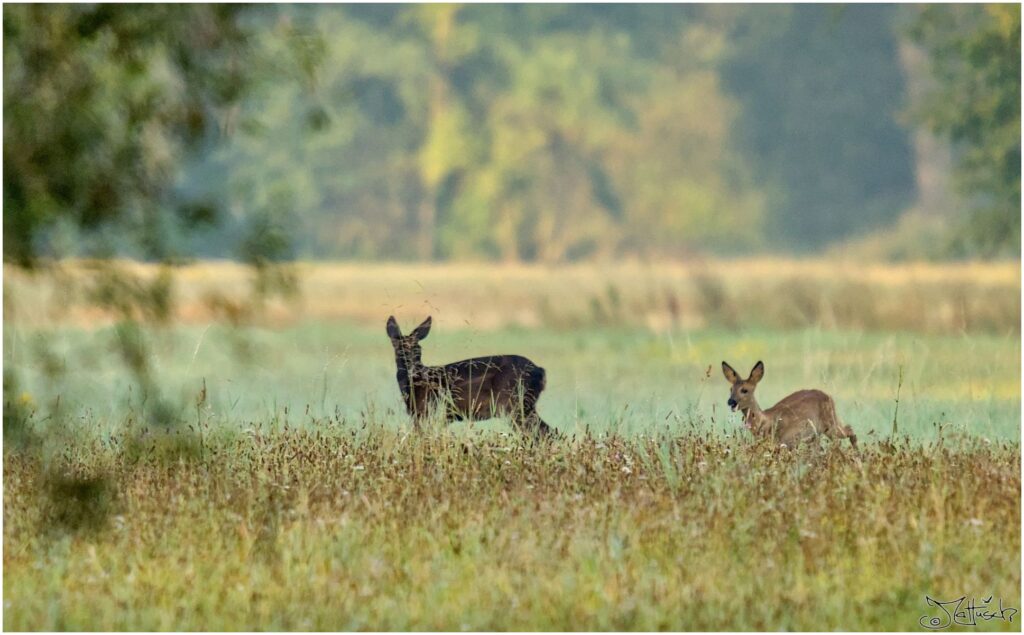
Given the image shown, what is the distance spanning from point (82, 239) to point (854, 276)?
27.0 metres

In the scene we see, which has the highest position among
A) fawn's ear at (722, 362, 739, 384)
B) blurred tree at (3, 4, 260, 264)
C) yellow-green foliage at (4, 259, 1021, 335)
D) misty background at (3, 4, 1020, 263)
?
misty background at (3, 4, 1020, 263)

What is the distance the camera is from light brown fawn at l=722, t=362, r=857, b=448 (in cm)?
1060

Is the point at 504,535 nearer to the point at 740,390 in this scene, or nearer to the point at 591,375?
the point at 740,390

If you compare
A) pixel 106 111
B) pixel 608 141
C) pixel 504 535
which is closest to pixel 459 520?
pixel 504 535

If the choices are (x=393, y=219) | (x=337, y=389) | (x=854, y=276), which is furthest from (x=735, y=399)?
(x=393, y=219)

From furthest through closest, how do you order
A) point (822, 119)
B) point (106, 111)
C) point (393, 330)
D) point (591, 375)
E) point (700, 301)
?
point (822, 119)
point (700, 301)
point (591, 375)
point (393, 330)
point (106, 111)

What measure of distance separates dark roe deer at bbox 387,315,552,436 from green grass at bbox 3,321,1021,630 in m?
0.15

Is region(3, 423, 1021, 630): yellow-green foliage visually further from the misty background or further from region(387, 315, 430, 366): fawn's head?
the misty background

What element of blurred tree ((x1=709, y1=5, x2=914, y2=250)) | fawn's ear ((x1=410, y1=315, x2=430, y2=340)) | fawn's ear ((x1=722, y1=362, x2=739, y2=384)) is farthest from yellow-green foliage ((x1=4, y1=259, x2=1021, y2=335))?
blurred tree ((x1=709, y1=5, x2=914, y2=250))

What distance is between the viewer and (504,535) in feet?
26.9

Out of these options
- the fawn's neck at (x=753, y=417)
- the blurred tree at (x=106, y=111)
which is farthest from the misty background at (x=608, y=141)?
the blurred tree at (x=106, y=111)

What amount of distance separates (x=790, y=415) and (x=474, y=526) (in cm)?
301

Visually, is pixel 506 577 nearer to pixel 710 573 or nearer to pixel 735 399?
pixel 710 573

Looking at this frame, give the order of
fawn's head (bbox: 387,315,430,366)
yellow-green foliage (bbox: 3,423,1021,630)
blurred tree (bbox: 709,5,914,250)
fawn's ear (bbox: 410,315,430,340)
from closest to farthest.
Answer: yellow-green foliage (bbox: 3,423,1021,630) → fawn's ear (bbox: 410,315,430,340) → fawn's head (bbox: 387,315,430,366) → blurred tree (bbox: 709,5,914,250)
